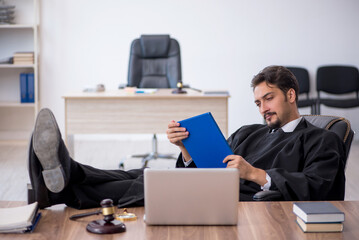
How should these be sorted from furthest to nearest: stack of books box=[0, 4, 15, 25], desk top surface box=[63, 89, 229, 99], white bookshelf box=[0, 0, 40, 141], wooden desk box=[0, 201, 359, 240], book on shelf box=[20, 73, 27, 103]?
white bookshelf box=[0, 0, 40, 141]
book on shelf box=[20, 73, 27, 103]
stack of books box=[0, 4, 15, 25]
desk top surface box=[63, 89, 229, 99]
wooden desk box=[0, 201, 359, 240]

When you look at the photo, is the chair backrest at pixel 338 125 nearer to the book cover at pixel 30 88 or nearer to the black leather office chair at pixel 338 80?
the black leather office chair at pixel 338 80

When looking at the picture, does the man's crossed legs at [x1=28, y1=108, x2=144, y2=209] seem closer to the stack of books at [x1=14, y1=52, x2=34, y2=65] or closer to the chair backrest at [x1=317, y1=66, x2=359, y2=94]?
the stack of books at [x1=14, y1=52, x2=34, y2=65]

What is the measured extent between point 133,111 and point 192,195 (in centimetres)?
320

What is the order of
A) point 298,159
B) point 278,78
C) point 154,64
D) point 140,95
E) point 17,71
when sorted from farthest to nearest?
point 17,71 < point 154,64 < point 140,95 < point 278,78 < point 298,159

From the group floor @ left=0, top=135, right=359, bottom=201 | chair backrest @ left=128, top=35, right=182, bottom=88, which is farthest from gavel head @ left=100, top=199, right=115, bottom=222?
chair backrest @ left=128, top=35, right=182, bottom=88

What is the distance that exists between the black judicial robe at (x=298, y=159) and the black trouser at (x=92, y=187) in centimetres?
44

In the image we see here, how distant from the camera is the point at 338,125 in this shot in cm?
244

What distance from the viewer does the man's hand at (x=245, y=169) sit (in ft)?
6.52

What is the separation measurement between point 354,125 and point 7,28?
4337 mm

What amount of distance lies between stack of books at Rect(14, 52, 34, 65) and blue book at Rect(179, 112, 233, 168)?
442 centimetres

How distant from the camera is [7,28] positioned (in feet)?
20.8

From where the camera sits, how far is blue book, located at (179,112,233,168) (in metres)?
1.94

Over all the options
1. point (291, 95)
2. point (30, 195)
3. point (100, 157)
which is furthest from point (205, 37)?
point (30, 195)

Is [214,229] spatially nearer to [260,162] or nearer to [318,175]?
[318,175]
